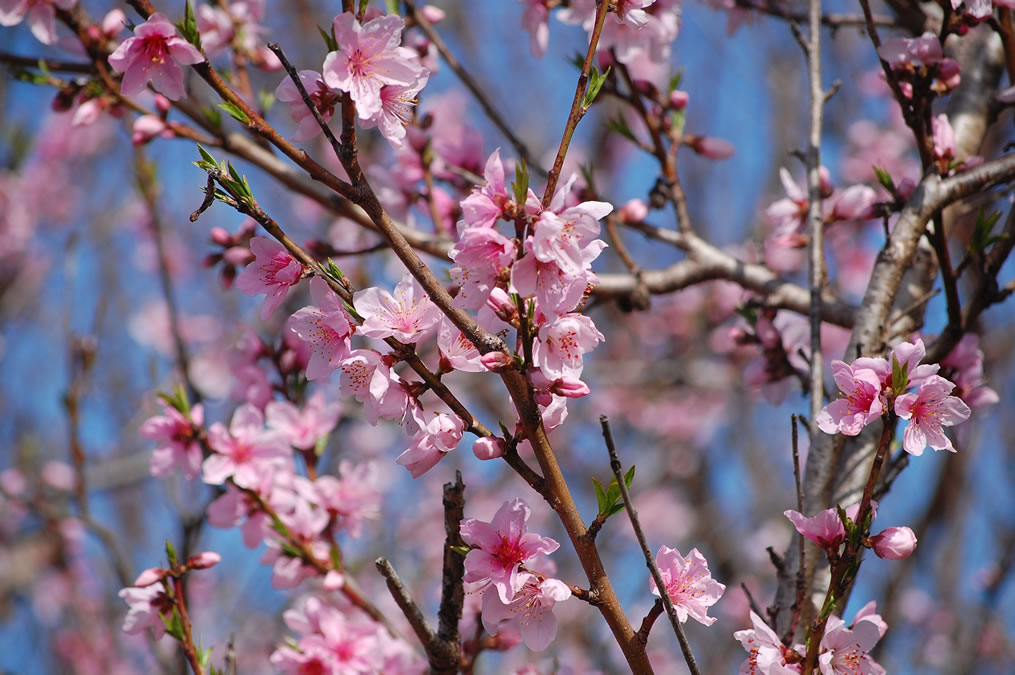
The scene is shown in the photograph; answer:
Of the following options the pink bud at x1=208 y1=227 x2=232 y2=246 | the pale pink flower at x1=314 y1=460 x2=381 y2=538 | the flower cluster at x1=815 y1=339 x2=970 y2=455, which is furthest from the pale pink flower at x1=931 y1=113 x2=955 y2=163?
the pink bud at x1=208 y1=227 x2=232 y2=246

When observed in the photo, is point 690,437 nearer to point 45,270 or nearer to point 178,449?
point 178,449

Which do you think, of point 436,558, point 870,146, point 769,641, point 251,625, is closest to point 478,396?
point 436,558

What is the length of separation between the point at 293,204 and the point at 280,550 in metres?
5.75

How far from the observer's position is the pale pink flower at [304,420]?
2.40 m

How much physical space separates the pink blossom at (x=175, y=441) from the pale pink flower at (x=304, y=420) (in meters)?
0.20

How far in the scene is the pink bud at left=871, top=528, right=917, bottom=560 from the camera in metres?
1.45

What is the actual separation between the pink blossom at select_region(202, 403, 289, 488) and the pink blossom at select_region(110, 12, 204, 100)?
2.86ft

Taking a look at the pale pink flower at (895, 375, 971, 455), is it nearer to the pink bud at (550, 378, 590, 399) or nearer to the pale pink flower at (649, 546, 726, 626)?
the pale pink flower at (649, 546, 726, 626)

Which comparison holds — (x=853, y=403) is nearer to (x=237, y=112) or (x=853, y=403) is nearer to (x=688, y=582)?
(x=688, y=582)

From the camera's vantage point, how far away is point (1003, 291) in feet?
6.79

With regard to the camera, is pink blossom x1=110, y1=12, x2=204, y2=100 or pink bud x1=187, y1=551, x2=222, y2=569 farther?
pink bud x1=187, y1=551, x2=222, y2=569

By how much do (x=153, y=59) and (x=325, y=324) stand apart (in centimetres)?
75

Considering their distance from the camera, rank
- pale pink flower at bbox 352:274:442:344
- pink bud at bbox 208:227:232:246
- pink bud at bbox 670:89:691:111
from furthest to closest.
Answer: pink bud at bbox 670:89:691:111 < pink bud at bbox 208:227:232:246 < pale pink flower at bbox 352:274:442:344

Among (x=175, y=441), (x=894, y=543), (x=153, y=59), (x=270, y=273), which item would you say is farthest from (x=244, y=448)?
(x=894, y=543)
